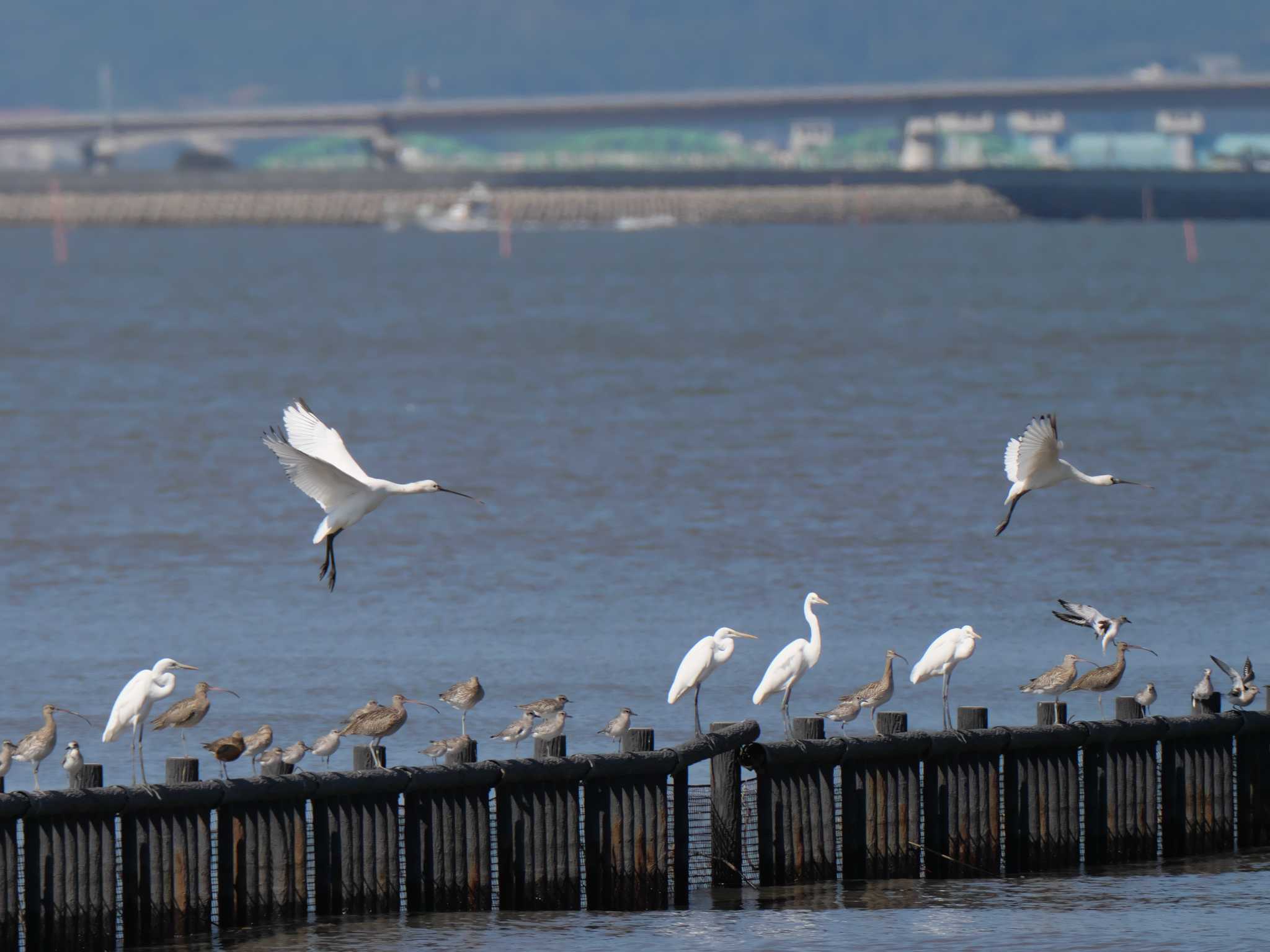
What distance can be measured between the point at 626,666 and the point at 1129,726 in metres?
6.93

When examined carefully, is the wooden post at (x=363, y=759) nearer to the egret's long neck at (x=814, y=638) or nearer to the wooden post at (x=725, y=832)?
the wooden post at (x=725, y=832)

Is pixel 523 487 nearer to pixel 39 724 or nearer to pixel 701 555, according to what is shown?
pixel 701 555

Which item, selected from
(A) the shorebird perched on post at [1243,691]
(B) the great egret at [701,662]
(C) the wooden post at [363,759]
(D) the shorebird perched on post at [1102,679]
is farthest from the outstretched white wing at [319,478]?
(A) the shorebird perched on post at [1243,691]

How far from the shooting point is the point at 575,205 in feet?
579

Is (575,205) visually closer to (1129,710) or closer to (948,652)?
(948,652)

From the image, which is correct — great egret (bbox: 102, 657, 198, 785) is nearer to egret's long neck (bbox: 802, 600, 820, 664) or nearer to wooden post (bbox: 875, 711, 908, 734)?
egret's long neck (bbox: 802, 600, 820, 664)

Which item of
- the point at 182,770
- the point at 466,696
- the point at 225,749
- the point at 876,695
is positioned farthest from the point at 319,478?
the point at 876,695

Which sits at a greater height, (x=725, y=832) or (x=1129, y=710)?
(x=1129, y=710)

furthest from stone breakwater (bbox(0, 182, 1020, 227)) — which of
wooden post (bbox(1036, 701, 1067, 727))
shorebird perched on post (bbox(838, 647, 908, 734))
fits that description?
wooden post (bbox(1036, 701, 1067, 727))

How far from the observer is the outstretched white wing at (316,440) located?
52.6 feet

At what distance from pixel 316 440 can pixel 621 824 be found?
3722mm

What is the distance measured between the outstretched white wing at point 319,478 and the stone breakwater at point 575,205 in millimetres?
158524

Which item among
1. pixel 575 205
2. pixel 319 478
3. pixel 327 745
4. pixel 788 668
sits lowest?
pixel 327 745

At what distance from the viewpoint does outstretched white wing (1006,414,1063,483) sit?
16547 millimetres
